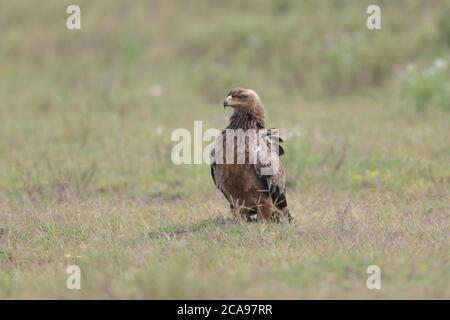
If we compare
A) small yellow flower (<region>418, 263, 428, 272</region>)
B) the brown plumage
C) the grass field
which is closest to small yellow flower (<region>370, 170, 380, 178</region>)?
the grass field

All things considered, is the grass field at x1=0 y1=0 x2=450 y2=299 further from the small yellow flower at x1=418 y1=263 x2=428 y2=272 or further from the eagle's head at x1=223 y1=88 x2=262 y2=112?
the eagle's head at x1=223 y1=88 x2=262 y2=112

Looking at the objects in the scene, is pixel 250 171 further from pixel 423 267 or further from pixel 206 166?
pixel 206 166

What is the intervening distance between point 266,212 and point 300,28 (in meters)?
8.87

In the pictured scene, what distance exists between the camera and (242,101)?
7.61m

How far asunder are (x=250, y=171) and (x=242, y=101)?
74 cm

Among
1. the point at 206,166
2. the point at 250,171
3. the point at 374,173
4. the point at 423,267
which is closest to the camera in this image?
the point at 423,267

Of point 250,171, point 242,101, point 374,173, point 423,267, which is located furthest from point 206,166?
point 423,267

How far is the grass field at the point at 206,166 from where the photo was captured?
228 inches

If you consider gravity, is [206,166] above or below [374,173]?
above

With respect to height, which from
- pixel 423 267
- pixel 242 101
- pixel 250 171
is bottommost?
pixel 423 267

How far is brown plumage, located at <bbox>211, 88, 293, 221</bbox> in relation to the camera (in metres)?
7.18

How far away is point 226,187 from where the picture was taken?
729cm

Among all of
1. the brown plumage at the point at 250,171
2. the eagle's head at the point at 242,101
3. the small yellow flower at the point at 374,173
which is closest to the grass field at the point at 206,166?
the small yellow flower at the point at 374,173
